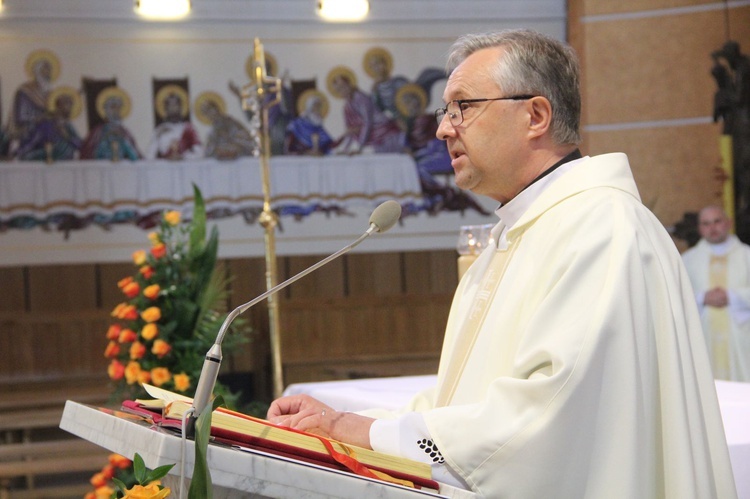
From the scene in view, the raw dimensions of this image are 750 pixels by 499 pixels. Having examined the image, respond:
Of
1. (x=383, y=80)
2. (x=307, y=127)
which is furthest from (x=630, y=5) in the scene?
(x=307, y=127)

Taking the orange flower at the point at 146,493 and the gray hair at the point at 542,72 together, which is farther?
the gray hair at the point at 542,72

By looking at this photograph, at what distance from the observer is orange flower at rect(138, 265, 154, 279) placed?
454cm

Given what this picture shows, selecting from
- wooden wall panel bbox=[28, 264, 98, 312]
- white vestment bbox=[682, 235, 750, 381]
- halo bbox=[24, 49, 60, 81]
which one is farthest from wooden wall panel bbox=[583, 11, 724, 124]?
wooden wall panel bbox=[28, 264, 98, 312]

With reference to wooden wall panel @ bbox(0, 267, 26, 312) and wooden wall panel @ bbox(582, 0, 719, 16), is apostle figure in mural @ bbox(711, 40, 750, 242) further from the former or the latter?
wooden wall panel @ bbox(0, 267, 26, 312)

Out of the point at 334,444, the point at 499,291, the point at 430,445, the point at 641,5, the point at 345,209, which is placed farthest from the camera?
the point at 345,209

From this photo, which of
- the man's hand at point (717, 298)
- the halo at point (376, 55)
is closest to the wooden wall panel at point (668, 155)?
the man's hand at point (717, 298)

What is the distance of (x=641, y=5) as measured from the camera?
869 cm

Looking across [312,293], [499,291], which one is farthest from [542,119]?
[312,293]

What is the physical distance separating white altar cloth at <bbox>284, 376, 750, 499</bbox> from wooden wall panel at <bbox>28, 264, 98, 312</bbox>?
533 cm

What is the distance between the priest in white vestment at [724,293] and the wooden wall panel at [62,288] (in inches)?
216

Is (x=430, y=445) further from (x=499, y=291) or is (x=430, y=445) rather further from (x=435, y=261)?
(x=435, y=261)

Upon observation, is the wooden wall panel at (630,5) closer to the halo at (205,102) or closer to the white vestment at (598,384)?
the halo at (205,102)

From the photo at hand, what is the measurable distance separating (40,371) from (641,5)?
6.36 meters

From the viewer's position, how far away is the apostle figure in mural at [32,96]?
8844 mm
